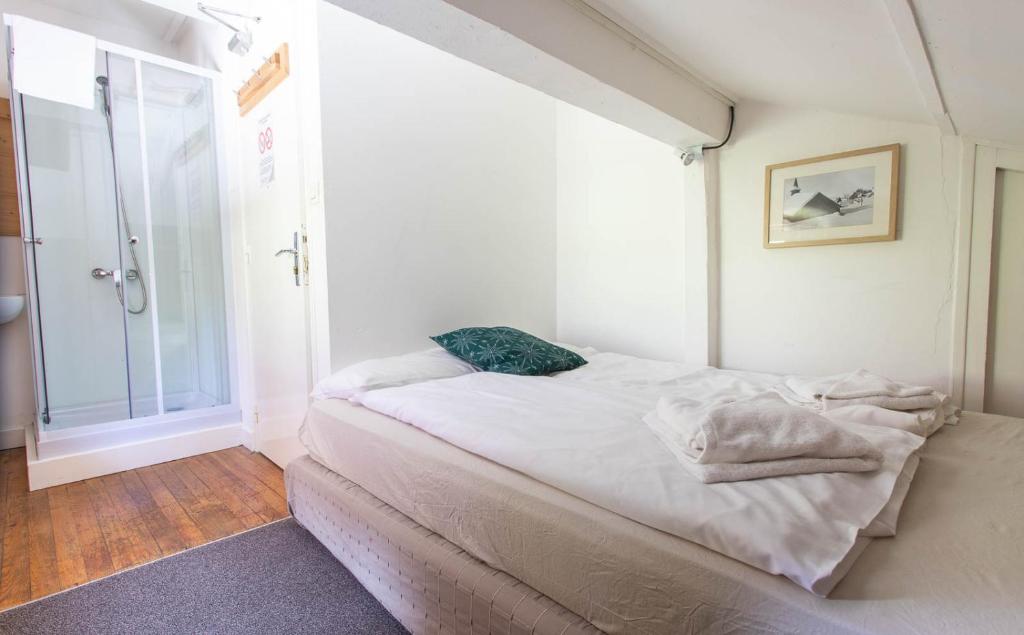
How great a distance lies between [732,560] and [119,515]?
2437 mm

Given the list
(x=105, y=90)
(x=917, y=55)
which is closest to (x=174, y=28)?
(x=105, y=90)

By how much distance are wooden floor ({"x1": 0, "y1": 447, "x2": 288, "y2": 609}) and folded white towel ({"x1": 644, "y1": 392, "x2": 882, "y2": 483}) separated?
183 centimetres

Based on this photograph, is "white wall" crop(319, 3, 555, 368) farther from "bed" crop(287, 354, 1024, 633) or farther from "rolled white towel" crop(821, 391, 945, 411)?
"rolled white towel" crop(821, 391, 945, 411)

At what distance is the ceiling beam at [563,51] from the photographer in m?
1.20

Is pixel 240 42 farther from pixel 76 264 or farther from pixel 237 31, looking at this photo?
pixel 76 264

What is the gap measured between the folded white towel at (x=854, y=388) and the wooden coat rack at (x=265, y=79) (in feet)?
8.33

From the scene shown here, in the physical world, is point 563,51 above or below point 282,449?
above

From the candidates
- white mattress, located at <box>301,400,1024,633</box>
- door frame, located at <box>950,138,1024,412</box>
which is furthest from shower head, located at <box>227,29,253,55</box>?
door frame, located at <box>950,138,1024,412</box>

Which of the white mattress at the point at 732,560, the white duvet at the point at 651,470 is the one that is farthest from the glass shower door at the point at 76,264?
the white mattress at the point at 732,560

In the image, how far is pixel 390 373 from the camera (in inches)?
70.7

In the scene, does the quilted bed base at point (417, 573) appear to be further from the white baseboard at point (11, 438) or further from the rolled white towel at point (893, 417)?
the white baseboard at point (11, 438)

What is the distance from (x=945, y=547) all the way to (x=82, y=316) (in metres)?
3.91

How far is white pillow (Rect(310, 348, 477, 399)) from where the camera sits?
5.70 ft

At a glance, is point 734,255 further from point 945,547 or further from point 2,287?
point 2,287
